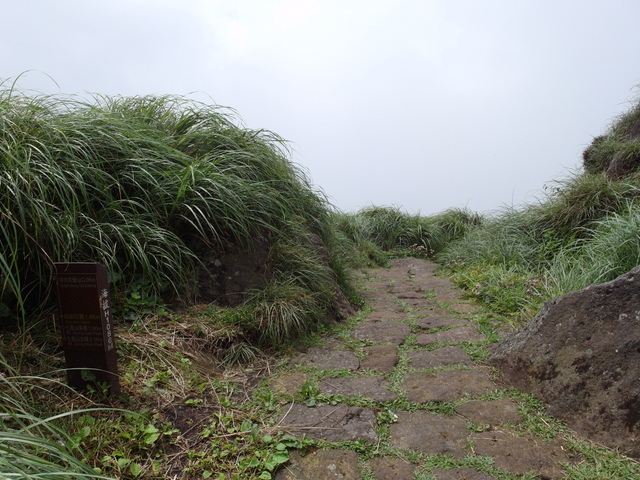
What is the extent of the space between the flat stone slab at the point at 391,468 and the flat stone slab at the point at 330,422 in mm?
132

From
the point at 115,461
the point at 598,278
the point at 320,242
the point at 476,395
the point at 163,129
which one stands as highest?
the point at 163,129

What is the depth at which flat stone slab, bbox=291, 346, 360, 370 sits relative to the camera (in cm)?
258

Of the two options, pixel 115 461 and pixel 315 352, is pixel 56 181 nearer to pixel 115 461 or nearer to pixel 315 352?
pixel 115 461

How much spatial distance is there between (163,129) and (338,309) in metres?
2.02

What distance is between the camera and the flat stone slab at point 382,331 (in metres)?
3.03

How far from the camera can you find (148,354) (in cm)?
220

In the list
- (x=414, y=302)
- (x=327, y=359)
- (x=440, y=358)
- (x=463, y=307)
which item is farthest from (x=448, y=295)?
(x=327, y=359)

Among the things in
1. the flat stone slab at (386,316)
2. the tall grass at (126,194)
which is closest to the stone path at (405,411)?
the flat stone slab at (386,316)

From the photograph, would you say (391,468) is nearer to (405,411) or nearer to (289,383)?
(405,411)

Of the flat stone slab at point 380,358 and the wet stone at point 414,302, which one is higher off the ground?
the wet stone at point 414,302

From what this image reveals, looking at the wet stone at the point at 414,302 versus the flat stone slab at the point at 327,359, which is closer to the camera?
the flat stone slab at the point at 327,359

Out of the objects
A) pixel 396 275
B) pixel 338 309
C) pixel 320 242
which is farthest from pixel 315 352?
pixel 396 275

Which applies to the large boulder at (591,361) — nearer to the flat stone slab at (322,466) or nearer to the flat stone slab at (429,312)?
the flat stone slab at (322,466)

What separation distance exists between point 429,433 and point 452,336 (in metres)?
1.22
